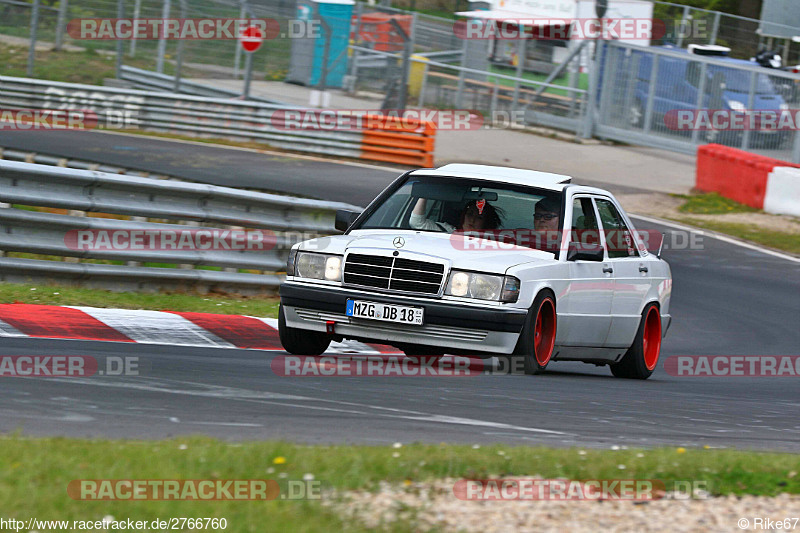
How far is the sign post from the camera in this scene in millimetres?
27281

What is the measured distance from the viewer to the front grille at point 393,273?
25.3 feet

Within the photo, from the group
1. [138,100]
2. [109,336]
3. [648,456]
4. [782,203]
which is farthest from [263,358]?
[138,100]

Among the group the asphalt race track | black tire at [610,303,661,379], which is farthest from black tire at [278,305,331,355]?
black tire at [610,303,661,379]

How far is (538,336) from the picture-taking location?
26.6 feet

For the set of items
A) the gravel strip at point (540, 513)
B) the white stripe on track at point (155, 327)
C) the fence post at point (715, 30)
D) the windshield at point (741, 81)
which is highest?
the fence post at point (715, 30)

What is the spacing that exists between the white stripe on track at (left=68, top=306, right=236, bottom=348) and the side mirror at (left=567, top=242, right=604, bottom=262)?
99.2 inches

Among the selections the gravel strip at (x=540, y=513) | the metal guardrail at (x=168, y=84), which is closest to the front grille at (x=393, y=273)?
the gravel strip at (x=540, y=513)

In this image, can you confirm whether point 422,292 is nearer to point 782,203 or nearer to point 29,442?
point 29,442

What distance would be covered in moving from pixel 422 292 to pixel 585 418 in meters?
1.60

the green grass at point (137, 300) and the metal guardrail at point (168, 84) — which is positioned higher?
the metal guardrail at point (168, 84)

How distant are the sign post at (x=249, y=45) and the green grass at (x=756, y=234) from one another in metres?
11.1

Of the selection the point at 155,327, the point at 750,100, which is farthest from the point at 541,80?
the point at 155,327

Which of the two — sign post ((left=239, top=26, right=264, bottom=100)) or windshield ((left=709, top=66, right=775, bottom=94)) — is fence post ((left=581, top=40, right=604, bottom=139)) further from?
sign post ((left=239, top=26, right=264, bottom=100))

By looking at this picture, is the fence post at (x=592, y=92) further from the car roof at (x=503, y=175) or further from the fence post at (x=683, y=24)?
the car roof at (x=503, y=175)
